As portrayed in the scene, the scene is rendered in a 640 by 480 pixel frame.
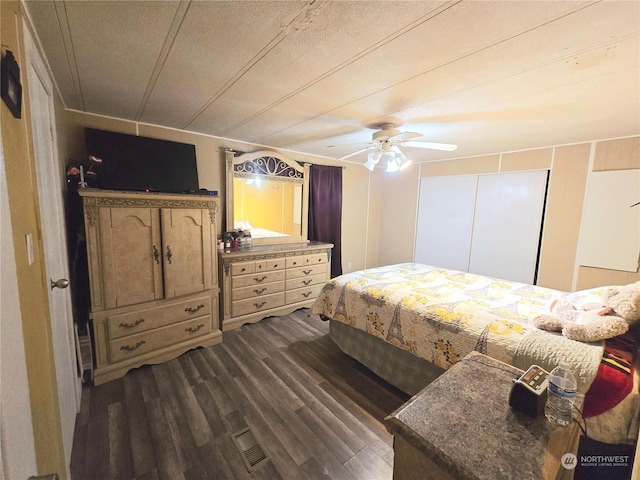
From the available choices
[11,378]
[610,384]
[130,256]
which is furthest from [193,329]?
[610,384]

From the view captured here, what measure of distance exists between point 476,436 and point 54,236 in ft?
7.43

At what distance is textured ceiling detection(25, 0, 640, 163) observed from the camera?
1.13m

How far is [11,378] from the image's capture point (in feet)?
2.10

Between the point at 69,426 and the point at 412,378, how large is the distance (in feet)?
7.21

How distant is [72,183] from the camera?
2205mm

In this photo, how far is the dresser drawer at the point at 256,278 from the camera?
9.80 ft

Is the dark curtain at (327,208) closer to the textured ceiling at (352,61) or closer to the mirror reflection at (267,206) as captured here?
the mirror reflection at (267,206)

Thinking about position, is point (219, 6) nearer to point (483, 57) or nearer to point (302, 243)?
point (483, 57)

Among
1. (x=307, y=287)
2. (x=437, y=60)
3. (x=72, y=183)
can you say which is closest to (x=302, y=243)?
(x=307, y=287)

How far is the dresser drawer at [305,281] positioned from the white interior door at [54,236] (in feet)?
6.93

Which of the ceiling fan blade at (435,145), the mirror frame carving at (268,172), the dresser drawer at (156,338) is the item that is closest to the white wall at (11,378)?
the dresser drawer at (156,338)

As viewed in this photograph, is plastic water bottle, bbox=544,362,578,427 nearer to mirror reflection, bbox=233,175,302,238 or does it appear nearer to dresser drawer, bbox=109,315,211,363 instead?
dresser drawer, bbox=109,315,211,363

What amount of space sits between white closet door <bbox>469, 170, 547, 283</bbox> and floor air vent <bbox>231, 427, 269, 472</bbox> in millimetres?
3700

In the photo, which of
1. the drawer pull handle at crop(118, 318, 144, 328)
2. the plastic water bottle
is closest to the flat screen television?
the drawer pull handle at crop(118, 318, 144, 328)
